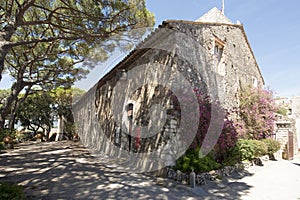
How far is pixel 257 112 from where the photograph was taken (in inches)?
444

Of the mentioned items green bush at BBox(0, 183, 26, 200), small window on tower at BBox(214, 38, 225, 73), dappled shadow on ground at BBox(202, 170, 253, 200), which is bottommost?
dappled shadow on ground at BBox(202, 170, 253, 200)

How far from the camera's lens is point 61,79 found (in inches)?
628

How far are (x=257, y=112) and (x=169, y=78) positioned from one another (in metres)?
6.64

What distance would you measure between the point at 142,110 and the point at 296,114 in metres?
22.4

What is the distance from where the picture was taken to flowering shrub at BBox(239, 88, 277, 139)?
1115cm

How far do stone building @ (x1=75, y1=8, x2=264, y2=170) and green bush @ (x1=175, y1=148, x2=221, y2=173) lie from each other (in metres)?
A: 0.62

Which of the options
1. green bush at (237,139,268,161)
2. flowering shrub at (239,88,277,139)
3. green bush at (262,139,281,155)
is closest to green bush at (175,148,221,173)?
green bush at (237,139,268,161)

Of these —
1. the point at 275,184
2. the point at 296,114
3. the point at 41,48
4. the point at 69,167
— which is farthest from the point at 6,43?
the point at 296,114

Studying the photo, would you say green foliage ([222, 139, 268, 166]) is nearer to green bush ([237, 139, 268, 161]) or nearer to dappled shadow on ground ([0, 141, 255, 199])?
green bush ([237, 139, 268, 161])

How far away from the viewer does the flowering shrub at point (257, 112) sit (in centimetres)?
1115

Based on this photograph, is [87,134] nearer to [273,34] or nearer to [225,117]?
[225,117]

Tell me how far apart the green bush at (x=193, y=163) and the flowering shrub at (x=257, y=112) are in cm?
527

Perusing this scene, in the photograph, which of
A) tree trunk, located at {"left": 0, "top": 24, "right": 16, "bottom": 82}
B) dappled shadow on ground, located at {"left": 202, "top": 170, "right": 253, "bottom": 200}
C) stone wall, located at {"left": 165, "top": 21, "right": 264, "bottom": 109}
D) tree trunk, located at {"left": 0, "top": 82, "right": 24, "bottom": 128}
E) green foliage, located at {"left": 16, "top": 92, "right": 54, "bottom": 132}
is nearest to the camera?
dappled shadow on ground, located at {"left": 202, "top": 170, "right": 253, "bottom": 200}

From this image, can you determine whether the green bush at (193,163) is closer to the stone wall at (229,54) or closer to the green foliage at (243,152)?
the green foliage at (243,152)
